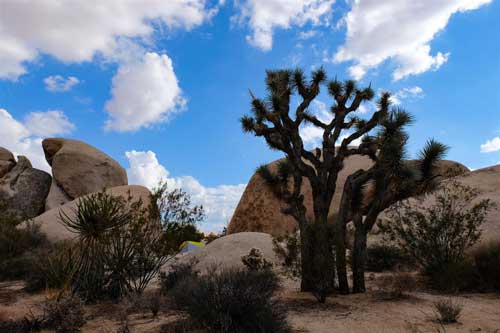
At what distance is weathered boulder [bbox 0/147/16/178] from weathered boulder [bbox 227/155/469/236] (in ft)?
61.4

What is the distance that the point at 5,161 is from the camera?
3250cm

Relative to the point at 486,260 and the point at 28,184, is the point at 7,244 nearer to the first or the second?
the point at 28,184

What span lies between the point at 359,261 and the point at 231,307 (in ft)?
15.8

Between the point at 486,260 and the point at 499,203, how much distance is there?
19.6ft

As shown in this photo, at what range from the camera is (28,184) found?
30719 mm

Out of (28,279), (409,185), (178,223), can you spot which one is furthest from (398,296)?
(28,279)

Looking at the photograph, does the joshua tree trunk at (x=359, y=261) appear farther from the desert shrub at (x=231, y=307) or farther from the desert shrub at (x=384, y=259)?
the desert shrub at (x=384, y=259)

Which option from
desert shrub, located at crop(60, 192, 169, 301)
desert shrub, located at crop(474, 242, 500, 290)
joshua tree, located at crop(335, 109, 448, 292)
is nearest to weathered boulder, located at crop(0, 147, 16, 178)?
desert shrub, located at crop(60, 192, 169, 301)

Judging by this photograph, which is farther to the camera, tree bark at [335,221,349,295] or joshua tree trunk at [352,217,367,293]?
joshua tree trunk at [352,217,367,293]

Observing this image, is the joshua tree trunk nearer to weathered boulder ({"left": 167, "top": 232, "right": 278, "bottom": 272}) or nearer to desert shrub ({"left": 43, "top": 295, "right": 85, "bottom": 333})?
weathered boulder ({"left": 167, "top": 232, "right": 278, "bottom": 272})

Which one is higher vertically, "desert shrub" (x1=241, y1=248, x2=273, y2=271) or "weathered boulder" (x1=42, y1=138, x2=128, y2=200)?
"weathered boulder" (x1=42, y1=138, x2=128, y2=200)

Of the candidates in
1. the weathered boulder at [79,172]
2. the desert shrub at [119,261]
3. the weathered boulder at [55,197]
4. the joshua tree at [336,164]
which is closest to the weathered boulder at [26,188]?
the weathered boulder at [55,197]

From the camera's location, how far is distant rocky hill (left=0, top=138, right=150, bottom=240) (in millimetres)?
29344

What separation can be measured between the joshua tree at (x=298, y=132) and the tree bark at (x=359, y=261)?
0.95 metres
